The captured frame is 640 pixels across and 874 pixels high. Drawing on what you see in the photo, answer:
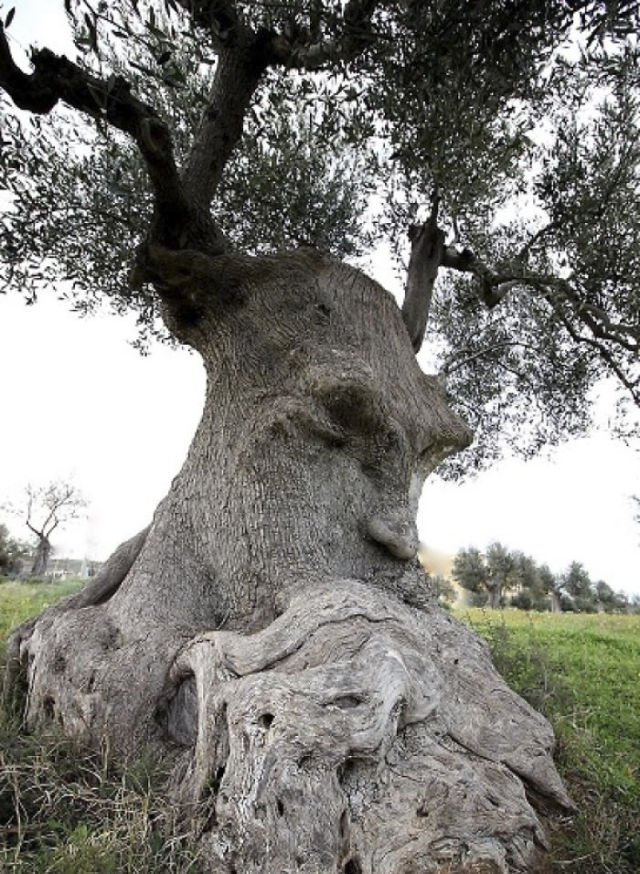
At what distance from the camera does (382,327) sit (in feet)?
19.6

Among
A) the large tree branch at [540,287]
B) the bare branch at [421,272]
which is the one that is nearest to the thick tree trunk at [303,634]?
the bare branch at [421,272]

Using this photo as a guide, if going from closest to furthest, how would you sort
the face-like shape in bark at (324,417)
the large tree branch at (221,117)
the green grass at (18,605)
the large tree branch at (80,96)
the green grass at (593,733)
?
the green grass at (593,733), the large tree branch at (80,96), the face-like shape in bark at (324,417), the large tree branch at (221,117), the green grass at (18,605)

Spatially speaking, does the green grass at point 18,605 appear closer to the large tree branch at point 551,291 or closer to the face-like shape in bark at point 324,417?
the face-like shape in bark at point 324,417

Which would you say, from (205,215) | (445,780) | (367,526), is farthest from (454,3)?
(445,780)

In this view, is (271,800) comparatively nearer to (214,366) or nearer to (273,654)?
(273,654)

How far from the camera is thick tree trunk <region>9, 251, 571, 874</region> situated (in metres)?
2.71

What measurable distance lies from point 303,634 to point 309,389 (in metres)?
2.20

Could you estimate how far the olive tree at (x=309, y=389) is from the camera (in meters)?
2.85

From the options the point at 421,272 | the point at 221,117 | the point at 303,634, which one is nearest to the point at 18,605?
the point at 421,272

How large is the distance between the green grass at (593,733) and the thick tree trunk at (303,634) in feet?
0.95

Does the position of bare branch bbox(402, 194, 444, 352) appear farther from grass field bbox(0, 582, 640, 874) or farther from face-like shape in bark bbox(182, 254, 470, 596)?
grass field bbox(0, 582, 640, 874)

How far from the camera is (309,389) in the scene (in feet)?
16.4

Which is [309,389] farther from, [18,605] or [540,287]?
[18,605]

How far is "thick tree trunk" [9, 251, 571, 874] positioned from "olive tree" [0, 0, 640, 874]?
0.7 inches
